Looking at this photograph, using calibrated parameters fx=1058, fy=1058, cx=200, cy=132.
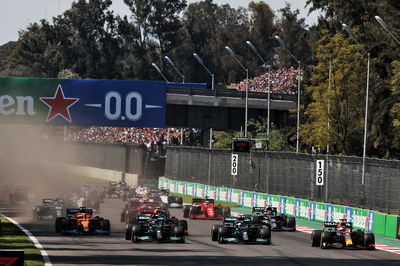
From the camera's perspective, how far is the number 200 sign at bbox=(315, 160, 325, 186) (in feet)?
173

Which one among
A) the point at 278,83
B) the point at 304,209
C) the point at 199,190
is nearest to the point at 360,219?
the point at 304,209

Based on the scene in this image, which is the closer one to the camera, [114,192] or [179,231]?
[179,231]

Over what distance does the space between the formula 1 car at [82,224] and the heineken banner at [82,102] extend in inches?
1486

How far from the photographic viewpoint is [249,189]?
222ft

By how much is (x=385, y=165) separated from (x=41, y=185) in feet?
129

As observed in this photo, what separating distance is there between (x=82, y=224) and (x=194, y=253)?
285 inches

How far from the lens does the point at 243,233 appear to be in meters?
36.0

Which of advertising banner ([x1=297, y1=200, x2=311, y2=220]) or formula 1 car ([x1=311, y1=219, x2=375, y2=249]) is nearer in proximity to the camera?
formula 1 car ([x1=311, y1=219, x2=375, y2=249])

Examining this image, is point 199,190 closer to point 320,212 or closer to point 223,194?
point 223,194

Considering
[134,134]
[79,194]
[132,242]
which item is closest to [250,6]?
[134,134]

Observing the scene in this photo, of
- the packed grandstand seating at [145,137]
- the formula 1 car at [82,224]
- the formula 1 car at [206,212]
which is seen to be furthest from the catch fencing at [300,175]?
the packed grandstand seating at [145,137]

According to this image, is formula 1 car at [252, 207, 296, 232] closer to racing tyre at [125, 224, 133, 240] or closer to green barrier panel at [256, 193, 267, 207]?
racing tyre at [125, 224, 133, 240]

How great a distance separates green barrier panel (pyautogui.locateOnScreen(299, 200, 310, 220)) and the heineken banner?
84.6 ft

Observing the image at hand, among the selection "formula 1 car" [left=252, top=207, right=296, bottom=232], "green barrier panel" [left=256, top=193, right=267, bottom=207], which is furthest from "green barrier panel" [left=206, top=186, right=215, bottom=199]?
"formula 1 car" [left=252, top=207, right=296, bottom=232]
